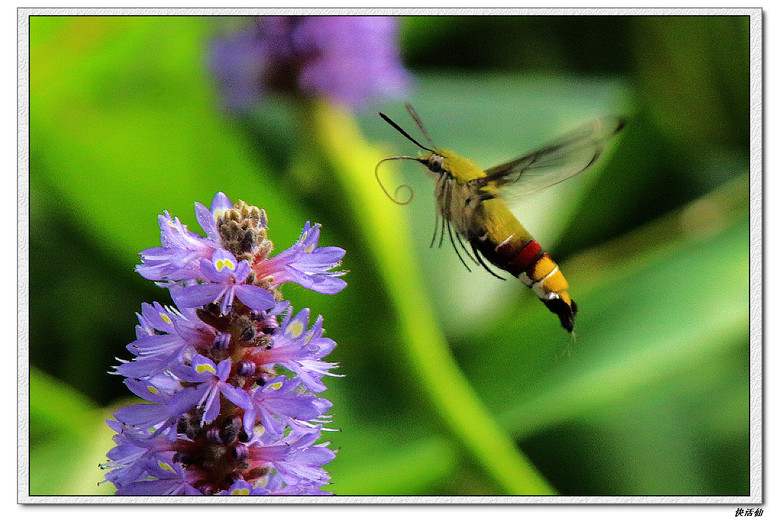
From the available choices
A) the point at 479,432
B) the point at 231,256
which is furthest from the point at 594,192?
the point at 231,256

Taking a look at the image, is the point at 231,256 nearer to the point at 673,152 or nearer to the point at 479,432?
the point at 479,432

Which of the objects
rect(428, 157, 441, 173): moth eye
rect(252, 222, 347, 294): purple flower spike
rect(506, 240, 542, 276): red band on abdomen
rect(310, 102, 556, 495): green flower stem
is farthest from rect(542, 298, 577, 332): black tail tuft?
rect(310, 102, 556, 495): green flower stem

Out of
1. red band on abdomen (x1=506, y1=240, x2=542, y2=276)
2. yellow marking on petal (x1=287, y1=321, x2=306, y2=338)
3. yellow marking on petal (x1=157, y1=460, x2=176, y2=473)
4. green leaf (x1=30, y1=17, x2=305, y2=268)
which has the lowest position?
yellow marking on petal (x1=157, y1=460, x2=176, y2=473)

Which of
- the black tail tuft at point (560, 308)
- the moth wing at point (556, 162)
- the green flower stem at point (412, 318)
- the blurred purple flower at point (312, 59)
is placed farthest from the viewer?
the green flower stem at point (412, 318)

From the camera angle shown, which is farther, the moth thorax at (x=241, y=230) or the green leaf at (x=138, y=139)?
the green leaf at (x=138, y=139)

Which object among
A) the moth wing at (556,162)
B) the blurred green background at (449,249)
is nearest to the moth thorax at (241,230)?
the moth wing at (556,162)

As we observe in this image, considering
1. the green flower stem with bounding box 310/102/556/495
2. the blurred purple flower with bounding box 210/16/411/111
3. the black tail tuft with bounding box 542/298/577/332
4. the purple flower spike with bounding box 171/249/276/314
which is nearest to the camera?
the purple flower spike with bounding box 171/249/276/314

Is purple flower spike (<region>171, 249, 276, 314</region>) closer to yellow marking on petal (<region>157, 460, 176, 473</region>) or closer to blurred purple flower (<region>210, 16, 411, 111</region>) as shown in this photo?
yellow marking on petal (<region>157, 460, 176, 473</region>)

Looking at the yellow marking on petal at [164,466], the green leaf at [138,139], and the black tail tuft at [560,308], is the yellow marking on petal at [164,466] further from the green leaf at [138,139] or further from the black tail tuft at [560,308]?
the green leaf at [138,139]
